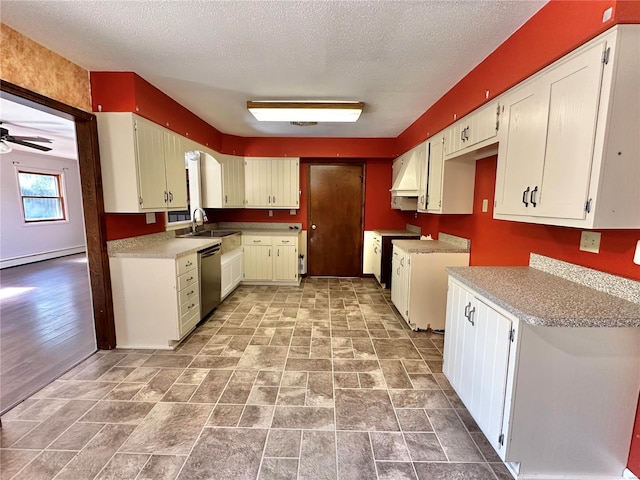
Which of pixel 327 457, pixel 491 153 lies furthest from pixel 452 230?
pixel 327 457

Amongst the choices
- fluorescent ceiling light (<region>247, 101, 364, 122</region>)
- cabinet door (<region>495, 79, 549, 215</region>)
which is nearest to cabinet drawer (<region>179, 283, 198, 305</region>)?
fluorescent ceiling light (<region>247, 101, 364, 122</region>)

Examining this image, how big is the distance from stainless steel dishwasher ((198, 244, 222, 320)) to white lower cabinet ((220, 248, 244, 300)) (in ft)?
0.70

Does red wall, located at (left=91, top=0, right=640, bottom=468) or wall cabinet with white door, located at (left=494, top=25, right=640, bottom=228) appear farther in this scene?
red wall, located at (left=91, top=0, right=640, bottom=468)

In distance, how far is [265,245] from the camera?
4.69m

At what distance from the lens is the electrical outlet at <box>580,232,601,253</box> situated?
5.03 feet

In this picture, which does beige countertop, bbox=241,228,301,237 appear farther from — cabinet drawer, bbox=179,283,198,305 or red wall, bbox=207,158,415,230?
cabinet drawer, bbox=179,283,198,305

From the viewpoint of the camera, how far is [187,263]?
9.39 feet

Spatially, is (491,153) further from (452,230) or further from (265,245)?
(265,245)

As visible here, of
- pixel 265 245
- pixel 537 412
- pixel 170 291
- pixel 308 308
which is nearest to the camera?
pixel 537 412

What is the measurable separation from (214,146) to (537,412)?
4.60 metres

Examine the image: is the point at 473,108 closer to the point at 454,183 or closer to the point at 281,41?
the point at 454,183

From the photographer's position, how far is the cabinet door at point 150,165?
2.58m

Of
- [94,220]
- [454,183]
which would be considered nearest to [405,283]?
[454,183]

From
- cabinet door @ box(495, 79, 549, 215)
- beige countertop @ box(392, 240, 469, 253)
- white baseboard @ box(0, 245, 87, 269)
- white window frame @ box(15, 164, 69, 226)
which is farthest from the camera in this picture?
white window frame @ box(15, 164, 69, 226)
